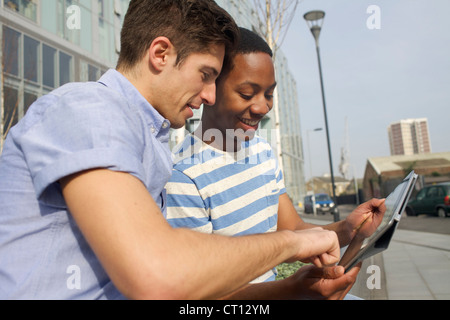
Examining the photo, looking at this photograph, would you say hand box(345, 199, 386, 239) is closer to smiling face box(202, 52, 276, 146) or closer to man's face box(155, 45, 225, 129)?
smiling face box(202, 52, 276, 146)

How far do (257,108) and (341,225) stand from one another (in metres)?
0.70

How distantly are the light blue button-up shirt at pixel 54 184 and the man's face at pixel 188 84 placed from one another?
297 mm

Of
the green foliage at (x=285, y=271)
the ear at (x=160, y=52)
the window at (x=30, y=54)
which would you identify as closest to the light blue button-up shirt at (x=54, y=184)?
the ear at (x=160, y=52)

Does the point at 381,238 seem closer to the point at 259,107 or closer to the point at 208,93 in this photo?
the point at 208,93

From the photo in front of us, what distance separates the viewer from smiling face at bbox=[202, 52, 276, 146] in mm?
1822

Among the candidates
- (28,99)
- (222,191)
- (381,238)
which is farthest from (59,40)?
(381,238)

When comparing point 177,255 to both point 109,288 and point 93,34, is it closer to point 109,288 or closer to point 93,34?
point 109,288

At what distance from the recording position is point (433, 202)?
15.9 m

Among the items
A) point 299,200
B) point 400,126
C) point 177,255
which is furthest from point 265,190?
point 400,126

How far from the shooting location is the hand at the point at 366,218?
1541 mm

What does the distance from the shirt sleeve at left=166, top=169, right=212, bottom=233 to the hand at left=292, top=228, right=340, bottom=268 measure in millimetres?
613

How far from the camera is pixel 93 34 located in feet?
41.1

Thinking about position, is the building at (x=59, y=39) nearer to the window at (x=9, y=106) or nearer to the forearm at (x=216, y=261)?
the window at (x=9, y=106)

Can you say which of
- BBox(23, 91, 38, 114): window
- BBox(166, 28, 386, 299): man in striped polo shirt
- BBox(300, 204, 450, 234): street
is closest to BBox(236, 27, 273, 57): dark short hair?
BBox(166, 28, 386, 299): man in striped polo shirt
